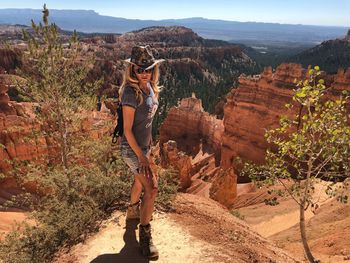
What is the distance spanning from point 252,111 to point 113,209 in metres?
24.1

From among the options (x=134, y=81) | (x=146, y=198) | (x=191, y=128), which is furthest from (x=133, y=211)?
(x=191, y=128)

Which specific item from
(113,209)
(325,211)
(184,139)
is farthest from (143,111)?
(184,139)

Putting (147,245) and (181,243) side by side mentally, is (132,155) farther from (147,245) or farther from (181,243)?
(181,243)

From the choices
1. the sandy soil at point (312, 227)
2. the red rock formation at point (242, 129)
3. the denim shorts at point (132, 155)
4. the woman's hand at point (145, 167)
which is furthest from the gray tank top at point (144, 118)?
the red rock formation at point (242, 129)

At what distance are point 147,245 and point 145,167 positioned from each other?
135cm

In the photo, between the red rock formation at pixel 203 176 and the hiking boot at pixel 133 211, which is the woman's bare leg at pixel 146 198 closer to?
the hiking boot at pixel 133 211

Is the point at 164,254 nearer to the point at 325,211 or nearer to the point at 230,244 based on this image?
the point at 230,244

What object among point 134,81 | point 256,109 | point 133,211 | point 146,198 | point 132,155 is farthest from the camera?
point 256,109

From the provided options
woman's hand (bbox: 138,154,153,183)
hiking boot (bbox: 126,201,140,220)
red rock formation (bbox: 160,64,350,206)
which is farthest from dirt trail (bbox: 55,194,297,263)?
red rock formation (bbox: 160,64,350,206)

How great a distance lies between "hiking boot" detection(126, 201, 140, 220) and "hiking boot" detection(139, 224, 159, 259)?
84cm

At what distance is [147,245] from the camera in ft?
19.1

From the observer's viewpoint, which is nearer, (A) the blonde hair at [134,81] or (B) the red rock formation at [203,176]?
(A) the blonde hair at [134,81]

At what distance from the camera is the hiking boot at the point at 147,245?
5762mm

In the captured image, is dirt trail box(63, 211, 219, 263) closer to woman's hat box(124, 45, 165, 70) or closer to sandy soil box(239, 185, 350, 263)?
woman's hat box(124, 45, 165, 70)
